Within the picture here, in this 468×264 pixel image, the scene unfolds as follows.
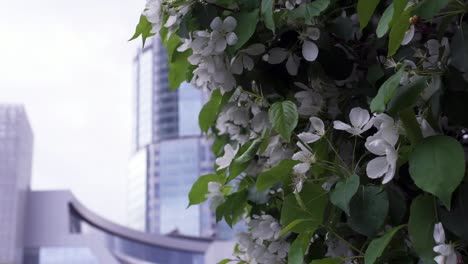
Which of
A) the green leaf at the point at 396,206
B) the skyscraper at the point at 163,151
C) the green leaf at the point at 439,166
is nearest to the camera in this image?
the green leaf at the point at 439,166

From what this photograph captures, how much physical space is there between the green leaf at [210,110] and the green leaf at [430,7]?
0.31 m

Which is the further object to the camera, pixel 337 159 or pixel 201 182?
pixel 201 182

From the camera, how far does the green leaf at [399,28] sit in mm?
454

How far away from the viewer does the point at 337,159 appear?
22.4 inches

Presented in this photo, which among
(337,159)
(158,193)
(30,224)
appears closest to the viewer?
(337,159)

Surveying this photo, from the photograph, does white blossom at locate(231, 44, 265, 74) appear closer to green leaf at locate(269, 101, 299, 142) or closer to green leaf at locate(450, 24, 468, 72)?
green leaf at locate(269, 101, 299, 142)

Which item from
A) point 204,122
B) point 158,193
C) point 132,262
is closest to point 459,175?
point 204,122

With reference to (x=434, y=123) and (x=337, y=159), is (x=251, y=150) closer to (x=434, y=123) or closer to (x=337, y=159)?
(x=337, y=159)

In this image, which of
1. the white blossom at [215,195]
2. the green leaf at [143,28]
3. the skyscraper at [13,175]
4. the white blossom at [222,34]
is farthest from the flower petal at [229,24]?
the skyscraper at [13,175]

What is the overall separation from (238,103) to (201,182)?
11 cm

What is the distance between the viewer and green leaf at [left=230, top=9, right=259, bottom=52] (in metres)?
0.58

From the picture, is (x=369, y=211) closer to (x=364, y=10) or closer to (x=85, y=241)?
(x=364, y=10)

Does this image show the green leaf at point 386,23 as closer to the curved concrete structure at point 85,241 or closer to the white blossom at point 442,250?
the white blossom at point 442,250

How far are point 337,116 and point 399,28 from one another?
0.62 ft
